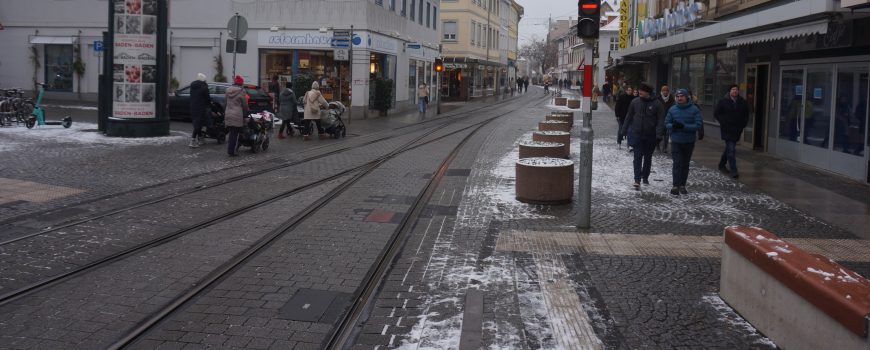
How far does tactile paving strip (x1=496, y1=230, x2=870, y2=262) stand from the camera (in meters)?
8.08

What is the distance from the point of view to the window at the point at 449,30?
5978 cm

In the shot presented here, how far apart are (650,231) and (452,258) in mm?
2922

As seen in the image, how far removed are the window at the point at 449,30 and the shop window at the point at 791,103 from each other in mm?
43754

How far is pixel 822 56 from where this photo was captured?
1529 centimetres

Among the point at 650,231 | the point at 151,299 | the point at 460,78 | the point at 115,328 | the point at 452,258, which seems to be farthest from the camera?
the point at 460,78

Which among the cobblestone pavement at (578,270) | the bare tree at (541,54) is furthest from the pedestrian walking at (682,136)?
the bare tree at (541,54)

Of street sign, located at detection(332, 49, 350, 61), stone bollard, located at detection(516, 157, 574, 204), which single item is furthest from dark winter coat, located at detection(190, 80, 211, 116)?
stone bollard, located at detection(516, 157, 574, 204)

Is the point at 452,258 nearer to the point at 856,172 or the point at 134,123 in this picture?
the point at 856,172

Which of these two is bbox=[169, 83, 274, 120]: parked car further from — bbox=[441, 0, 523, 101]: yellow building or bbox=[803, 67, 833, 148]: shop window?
bbox=[441, 0, 523, 101]: yellow building

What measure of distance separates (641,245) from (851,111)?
8.16m

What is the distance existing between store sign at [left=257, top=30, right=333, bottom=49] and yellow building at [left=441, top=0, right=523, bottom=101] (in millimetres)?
26739

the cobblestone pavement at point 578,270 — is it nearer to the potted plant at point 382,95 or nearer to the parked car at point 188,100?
the parked car at point 188,100

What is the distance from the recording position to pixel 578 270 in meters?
7.29

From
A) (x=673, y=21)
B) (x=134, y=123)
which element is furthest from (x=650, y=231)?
(x=673, y=21)
